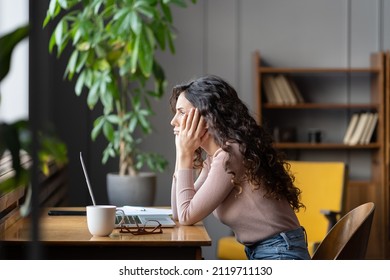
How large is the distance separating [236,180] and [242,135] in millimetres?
139

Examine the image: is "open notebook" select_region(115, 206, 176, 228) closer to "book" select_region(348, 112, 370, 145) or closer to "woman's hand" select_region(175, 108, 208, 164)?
"woman's hand" select_region(175, 108, 208, 164)

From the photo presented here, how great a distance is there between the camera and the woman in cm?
174

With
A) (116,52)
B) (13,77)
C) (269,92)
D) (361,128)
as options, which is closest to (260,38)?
(269,92)

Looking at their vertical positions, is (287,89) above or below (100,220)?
above

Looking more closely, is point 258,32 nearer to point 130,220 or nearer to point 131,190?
point 131,190

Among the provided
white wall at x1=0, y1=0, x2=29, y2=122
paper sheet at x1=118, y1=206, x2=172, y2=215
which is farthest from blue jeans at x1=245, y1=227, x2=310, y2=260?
white wall at x1=0, y1=0, x2=29, y2=122

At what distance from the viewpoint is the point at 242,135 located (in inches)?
71.7

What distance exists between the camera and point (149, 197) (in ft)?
11.1

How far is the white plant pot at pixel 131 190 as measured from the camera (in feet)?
10.9

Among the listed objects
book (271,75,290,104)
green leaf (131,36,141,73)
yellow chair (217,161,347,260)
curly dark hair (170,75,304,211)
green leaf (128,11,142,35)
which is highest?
green leaf (128,11,142,35)

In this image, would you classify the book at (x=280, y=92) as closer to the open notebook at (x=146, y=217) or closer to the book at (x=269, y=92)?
the book at (x=269, y=92)

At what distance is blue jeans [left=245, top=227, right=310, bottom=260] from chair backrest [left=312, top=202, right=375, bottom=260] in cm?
7

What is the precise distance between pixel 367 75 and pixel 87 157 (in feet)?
5.63
